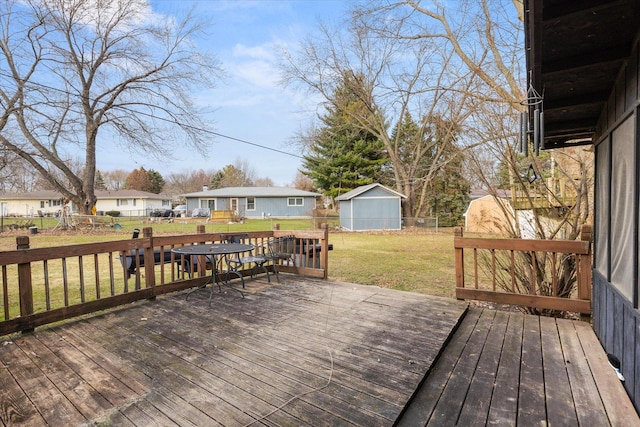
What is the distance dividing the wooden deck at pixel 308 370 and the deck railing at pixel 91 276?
169mm

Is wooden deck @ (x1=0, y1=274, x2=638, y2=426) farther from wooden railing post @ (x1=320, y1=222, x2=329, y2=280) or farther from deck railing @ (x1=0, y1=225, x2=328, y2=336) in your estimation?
wooden railing post @ (x1=320, y1=222, x2=329, y2=280)

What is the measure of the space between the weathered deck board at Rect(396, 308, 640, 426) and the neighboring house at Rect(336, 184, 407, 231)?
15420mm

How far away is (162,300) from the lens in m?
4.09

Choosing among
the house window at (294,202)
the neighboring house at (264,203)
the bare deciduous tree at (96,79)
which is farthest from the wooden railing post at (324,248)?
the house window at (294,202)

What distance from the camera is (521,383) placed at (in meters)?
2.21

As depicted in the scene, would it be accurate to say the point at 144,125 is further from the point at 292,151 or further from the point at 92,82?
the point at 292,151

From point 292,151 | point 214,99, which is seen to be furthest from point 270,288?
point 292,151

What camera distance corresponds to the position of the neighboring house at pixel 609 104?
191cm

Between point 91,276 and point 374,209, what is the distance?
46.9 feet

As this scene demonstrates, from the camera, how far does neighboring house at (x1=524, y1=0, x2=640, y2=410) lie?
6.26ft

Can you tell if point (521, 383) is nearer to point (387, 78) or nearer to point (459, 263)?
point (459, 263)

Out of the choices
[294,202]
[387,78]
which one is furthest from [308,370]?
[294,202]

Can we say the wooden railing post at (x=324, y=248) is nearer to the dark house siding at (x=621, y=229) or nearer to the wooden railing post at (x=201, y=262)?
the wooden railing post at (x=201, y=262)

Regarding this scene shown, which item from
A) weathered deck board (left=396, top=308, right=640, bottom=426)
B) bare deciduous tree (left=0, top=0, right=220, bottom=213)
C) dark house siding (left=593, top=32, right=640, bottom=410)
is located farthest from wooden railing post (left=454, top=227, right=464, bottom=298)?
bare deciduous tree (left=0, top=0, right=220, bottom=213)
